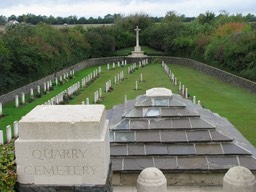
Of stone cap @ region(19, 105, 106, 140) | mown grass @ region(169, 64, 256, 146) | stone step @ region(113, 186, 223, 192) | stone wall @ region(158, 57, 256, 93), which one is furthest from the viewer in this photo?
stone wall @ region(158, 57, 256, 93)

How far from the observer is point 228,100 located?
892 inches

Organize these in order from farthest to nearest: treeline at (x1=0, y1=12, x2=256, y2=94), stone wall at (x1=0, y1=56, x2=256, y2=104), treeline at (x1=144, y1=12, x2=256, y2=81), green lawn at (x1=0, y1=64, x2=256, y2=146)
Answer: treeline at (x1=144, y1=12, x2=256, y2=81), treeline at (x1=0, y1=12, x2=256, y2=94), stone wall at (x1=0, y1=56, x2=256, y2=104), green lawn at (x1=0, y1=64, x2=256, y2=146)

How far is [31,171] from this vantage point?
16.0 feet

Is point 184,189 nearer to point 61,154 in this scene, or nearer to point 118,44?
point 61,154

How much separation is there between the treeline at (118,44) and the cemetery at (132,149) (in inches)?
351

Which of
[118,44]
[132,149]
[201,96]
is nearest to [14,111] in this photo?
[201,96]

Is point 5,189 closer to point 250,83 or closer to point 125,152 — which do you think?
point 125,152

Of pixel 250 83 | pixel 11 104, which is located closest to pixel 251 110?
pixel 250 83

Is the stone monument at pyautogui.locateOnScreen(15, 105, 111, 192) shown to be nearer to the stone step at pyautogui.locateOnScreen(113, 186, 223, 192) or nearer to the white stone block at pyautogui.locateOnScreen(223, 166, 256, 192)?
the white stone block at pyautogui.locateOnScreen(223, 166, 256, 192)

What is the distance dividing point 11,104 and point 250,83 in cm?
1519

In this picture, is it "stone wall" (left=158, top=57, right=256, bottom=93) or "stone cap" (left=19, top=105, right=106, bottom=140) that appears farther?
"stone wall" (left=158, top=57, right=256, bottom=93)

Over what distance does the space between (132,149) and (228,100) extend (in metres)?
14.4

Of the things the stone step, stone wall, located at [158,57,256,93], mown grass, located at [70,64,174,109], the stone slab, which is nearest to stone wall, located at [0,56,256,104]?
stone wall, located at [158,57,256,93]

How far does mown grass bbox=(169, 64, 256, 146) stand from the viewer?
52.9ft
